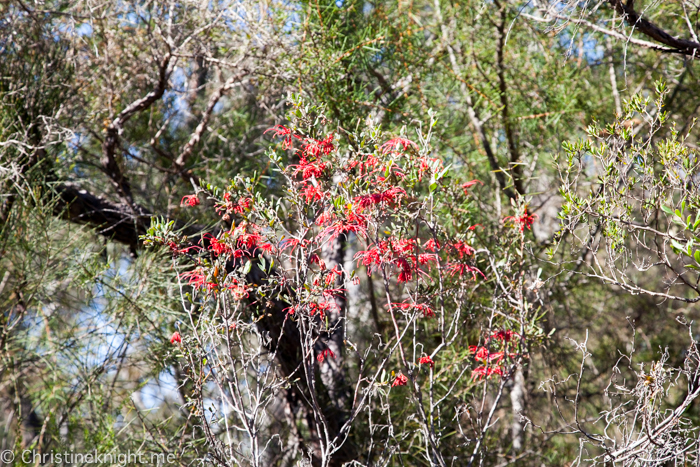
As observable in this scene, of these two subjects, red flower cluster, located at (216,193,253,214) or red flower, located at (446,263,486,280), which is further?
red flower, located at (446,263,486,280)

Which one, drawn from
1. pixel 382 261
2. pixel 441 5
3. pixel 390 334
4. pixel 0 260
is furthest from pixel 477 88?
pixel 0 260

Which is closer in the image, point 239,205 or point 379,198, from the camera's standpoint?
point 379,198

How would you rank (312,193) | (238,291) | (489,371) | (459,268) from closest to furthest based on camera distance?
(238,291) < (312,193) < (459,268) < (489,371)

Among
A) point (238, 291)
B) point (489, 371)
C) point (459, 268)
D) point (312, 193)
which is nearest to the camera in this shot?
point (238, 291)

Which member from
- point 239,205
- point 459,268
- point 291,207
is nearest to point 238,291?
point 239,205

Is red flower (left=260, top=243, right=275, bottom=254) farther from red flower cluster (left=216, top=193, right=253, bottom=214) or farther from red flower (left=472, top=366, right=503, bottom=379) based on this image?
red flower (left=472, top=366, right=503, bottom=379)

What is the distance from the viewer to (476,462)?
9.86 feet

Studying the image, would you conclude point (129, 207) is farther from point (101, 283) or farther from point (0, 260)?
point (0, 260)

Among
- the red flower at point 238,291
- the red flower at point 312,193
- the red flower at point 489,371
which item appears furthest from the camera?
the red flower at point 489,371

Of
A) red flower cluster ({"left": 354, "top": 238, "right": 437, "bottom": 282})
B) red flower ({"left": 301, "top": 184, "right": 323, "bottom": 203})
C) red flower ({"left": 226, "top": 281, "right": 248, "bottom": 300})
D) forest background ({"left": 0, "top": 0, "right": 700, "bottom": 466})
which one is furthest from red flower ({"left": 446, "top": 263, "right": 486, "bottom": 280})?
red flower ({"left": 226, "top": 281, "right": 248, "bottom": 300})

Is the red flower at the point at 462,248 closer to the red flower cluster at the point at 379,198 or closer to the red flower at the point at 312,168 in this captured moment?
the red flower cluster at the point at 379,198

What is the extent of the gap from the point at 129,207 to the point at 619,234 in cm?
220

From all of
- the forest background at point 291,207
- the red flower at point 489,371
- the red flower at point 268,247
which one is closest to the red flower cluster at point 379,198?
the forest background at point 291,207

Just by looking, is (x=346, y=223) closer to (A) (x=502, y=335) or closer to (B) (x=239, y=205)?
(B) (x=239, y=205)
